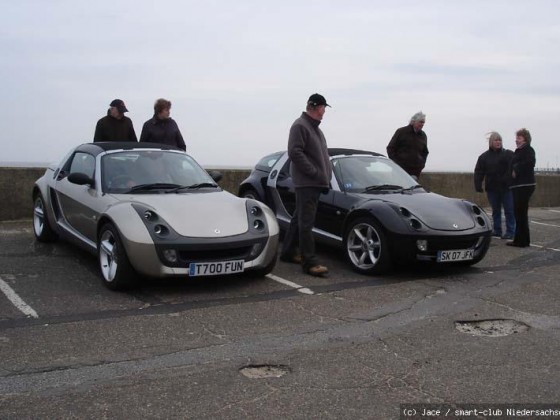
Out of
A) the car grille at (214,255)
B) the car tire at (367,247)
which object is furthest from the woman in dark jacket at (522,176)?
the car grille at (214,255)

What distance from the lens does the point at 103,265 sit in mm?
5680

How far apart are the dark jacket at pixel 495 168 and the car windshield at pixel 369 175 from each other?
8.66 feet

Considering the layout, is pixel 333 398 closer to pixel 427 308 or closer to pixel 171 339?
pixel 171 339

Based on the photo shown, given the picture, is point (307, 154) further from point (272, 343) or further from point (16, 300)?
point (16, 300)

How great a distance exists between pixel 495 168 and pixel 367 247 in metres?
4.14

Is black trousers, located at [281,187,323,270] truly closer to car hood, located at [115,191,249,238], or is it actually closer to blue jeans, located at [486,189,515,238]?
car hood, located at [115,191,249,238]

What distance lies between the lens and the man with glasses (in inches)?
360

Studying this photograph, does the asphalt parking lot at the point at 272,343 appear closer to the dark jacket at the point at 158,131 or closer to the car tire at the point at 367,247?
the car tire at the point at 367,247

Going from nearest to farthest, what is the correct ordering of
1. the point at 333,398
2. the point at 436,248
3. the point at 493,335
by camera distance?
the point at 333,398
the point at 493,335
the point at 436,248

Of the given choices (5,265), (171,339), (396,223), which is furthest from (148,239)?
(396,223)

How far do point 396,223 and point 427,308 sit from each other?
128 cm

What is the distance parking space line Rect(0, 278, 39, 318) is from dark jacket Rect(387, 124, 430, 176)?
5902mm

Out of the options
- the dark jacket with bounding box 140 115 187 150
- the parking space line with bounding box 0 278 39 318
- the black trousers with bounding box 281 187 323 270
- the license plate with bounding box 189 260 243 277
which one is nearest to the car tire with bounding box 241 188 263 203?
the dark jacket with bounding box 140 115 187 150

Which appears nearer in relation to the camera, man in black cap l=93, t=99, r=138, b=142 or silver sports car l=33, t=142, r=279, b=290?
silver sports car l=33, t=142, r=279, b=290
